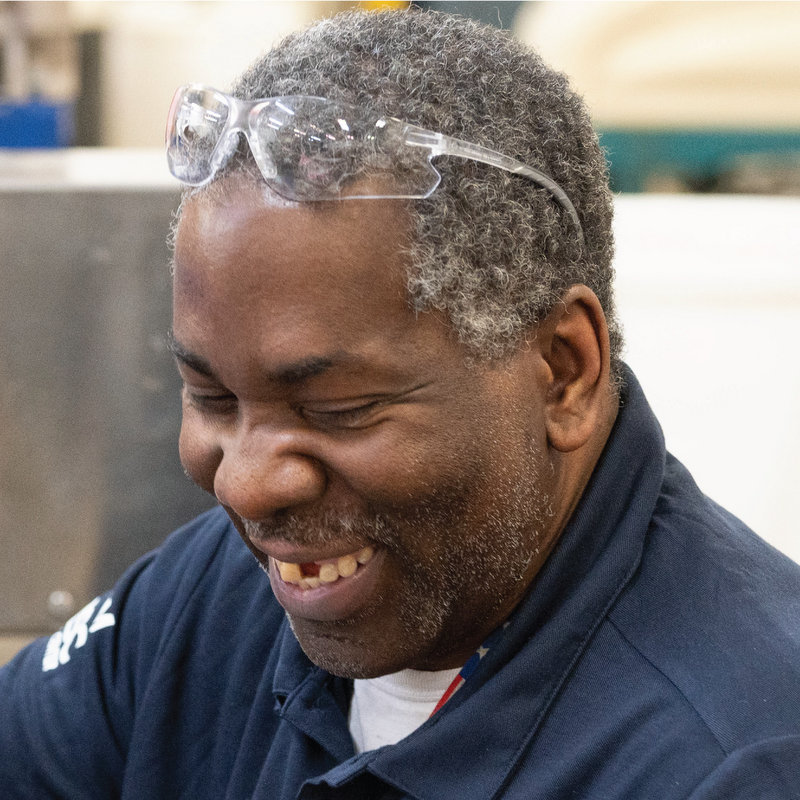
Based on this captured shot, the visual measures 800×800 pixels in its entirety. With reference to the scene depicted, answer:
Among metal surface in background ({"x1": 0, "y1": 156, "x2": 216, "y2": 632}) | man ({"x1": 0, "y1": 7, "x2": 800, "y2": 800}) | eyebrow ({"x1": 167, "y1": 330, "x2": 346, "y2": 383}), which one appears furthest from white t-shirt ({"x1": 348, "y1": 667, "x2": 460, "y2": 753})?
metal surface in background ({"x1": 0, "y1": 156, "x2": 216, "y2": 632})

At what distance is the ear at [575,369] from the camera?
102cm

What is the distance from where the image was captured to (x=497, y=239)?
0.96 metres

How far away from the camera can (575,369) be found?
3.42ft

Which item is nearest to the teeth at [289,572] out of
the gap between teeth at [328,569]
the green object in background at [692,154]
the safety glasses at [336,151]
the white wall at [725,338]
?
the gap between teeth at [328,569]

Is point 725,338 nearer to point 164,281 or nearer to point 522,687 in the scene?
point 164,281

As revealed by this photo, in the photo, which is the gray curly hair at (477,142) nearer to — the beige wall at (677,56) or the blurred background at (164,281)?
the blurred background at (164,281)

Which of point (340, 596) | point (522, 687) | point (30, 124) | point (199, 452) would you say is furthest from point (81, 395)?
point (522, 687)

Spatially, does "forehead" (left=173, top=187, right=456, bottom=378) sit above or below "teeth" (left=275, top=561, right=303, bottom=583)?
above

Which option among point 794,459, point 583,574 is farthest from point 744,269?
point 583,574

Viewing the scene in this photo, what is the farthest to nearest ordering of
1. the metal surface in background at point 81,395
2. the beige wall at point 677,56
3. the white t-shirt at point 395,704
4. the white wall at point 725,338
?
the beige wall at point 677,56 → the white wall at point 725,338 → the metal surface in background at point 81,395 → the white t-shirt at point 395,704

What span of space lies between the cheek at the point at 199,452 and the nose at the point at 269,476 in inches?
2.9

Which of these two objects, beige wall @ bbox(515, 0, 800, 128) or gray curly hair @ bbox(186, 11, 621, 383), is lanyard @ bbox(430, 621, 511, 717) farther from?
beige wall @ bbox(515, 0, 800, 128)

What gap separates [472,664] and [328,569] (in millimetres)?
184

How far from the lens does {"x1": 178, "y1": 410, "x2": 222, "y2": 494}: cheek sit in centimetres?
105
